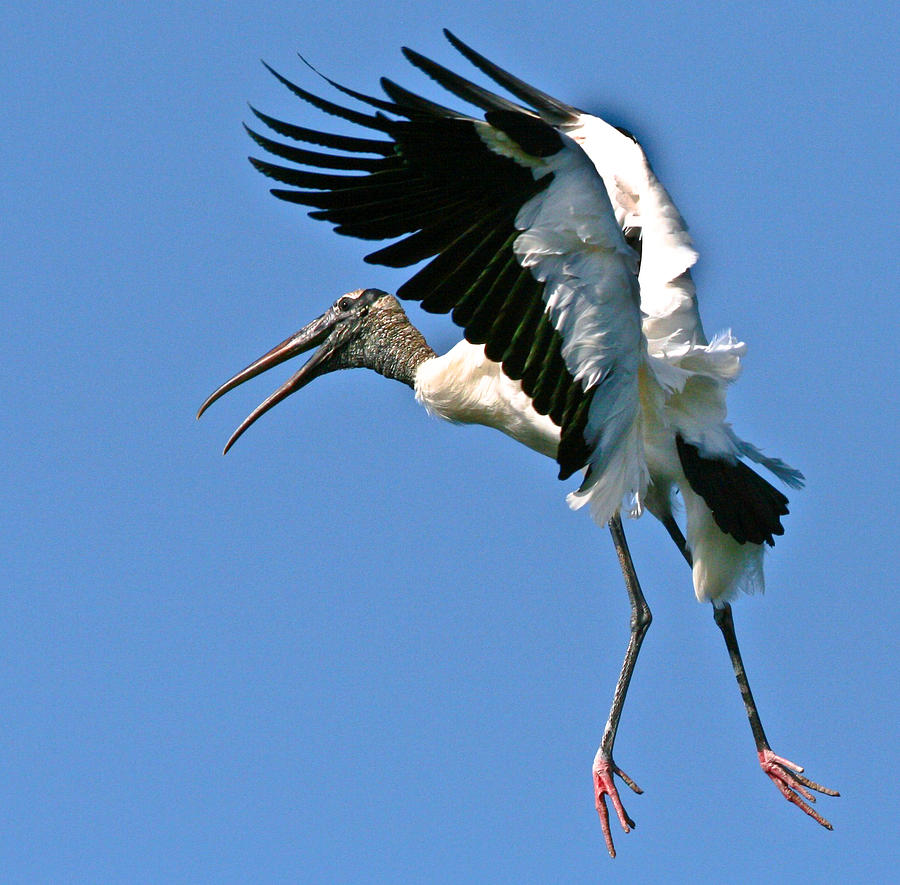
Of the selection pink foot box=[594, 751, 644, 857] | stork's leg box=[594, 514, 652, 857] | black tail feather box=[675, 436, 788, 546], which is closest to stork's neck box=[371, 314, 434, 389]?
stork's leg box=[594, 514, 652, 857]

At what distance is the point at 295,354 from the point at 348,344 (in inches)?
11.6

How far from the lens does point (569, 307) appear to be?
6.49 m

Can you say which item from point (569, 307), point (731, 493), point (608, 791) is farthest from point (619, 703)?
point (569, 307)

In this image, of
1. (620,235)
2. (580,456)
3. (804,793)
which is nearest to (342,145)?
(620,235)

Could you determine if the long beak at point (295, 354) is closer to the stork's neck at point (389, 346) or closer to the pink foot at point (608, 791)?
the stork's neck at point (389, 346)

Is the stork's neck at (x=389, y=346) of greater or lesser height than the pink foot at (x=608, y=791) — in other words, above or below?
above

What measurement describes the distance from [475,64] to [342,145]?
1.67 feet

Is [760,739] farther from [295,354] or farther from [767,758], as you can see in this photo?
[295,354]

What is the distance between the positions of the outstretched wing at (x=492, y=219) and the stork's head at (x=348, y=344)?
5.95 ft

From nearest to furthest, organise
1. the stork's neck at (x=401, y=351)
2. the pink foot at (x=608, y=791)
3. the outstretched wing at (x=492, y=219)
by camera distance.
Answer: the outstretched wing at (x=492, y=219) < the pink foot at (x=608, y=791) < the stork's neck at (x=401, y=351)

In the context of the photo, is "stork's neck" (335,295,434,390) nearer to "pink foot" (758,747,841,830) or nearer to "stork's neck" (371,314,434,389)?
"stork's neck" (371,314,434,389)

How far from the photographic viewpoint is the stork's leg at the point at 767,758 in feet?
24.3

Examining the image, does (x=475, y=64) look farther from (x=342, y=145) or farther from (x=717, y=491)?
(x=717, y=491)

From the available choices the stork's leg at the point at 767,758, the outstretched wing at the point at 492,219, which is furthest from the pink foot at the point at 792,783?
the outstretched wing at the point at 492,219
